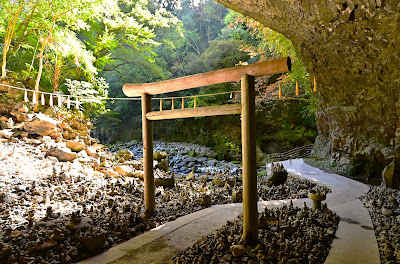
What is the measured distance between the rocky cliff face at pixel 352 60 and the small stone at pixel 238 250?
3.67 m

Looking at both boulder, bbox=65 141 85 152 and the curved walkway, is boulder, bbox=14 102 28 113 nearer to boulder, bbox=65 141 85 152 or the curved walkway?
boulder, bbox=65 141 85 152

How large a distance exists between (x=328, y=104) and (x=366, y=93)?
1.98 m

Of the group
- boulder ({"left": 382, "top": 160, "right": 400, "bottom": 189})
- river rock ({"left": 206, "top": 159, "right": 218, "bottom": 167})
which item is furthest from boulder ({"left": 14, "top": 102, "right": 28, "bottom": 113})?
boulder ({"left": 382, "top": 160, "right": 400, "bottom": 189})

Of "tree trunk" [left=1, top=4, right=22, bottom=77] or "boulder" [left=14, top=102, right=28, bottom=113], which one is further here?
"boulder" [left=14, top=102, right=28, bottom=113]

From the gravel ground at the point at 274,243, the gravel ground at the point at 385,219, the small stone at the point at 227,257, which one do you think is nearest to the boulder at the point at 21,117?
the gravel ground at the point at 274,243

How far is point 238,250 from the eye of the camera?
304 centimetres

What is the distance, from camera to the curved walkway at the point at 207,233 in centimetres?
306

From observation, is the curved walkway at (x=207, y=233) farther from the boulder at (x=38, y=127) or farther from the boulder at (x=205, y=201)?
the boulder at (x=38, y=127)

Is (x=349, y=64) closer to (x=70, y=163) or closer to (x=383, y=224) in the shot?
(x=383, y=224)

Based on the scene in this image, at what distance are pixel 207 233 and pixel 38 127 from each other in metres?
7.25

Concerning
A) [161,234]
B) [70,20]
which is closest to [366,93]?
[161,234]

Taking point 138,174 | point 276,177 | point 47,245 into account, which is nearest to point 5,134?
point 138,174

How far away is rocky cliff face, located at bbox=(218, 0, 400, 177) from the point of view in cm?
533

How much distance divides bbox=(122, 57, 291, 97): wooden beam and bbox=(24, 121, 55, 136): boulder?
4847 millimetres
